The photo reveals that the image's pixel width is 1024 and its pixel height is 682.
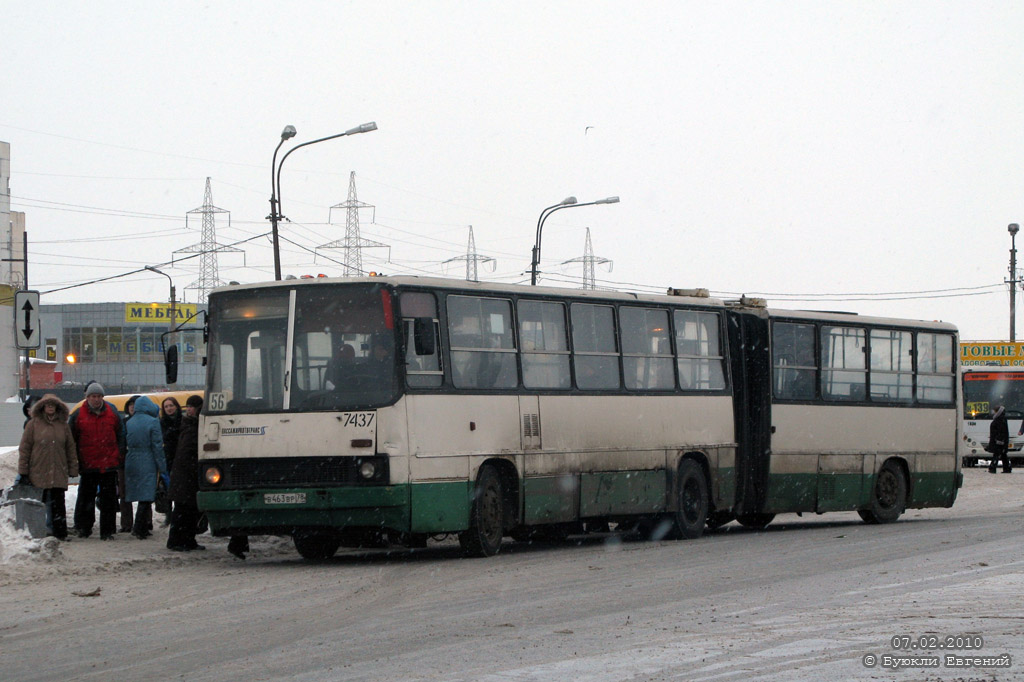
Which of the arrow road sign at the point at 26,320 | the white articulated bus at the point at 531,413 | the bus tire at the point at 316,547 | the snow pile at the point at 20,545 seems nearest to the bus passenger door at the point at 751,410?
the white articulated bus at the point at 531,413

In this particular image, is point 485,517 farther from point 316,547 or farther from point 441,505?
point 316,547

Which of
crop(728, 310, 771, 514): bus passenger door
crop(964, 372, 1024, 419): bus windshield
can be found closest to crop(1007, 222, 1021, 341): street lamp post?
crop(964, 372, 1024, 419): bus windshield

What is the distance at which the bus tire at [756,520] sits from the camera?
2278cm

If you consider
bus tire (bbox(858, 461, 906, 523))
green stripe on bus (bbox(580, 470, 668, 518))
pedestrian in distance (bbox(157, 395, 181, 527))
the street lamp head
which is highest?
the street lamp head

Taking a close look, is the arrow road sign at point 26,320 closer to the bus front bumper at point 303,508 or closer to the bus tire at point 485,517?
the bus front bumper at point 303,508

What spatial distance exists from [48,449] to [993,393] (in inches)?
1692

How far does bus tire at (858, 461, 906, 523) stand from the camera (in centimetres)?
2292

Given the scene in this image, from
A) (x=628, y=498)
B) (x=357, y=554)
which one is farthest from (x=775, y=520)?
(x=357, y=554)

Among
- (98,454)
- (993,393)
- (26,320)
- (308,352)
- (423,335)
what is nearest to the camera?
(423,335)

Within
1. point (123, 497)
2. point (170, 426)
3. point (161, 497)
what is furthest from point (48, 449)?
point (161, 497)

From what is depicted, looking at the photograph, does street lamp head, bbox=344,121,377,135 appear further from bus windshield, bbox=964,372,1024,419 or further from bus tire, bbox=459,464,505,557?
bus windshield, bbox=964,372,1024,419

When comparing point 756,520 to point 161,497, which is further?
point 756,520

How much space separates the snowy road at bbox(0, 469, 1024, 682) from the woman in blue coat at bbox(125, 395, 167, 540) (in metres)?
0.37

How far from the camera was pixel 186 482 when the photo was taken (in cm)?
1641
